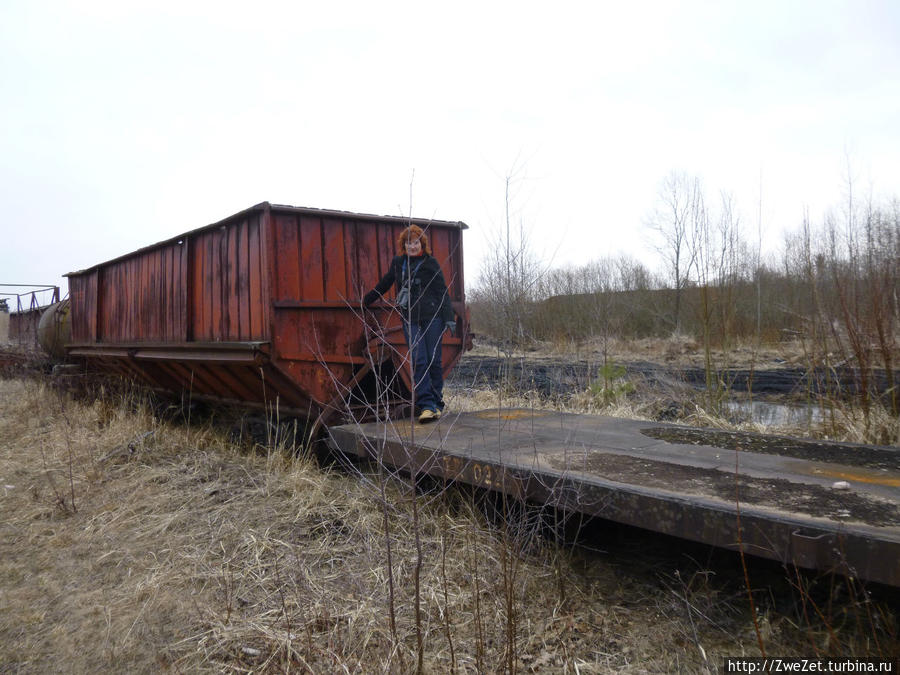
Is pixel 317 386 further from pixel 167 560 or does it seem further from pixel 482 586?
pixel 482 586

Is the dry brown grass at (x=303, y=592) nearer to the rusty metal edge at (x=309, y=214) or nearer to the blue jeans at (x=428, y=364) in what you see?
the blue jeans at (x=428, y=364)

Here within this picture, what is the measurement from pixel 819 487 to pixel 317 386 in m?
4.04

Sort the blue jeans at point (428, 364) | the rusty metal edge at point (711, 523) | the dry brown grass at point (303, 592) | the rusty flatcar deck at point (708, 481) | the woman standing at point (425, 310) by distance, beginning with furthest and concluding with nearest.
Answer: the blue jeans at point (428, 364), the woman standing at point (425, 310), the dry brown grass at point (303, 592), the rusty flatcar deck at point (708, 481), the rusty metal edge at point (711, 523)

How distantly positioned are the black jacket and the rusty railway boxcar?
12.7 inches

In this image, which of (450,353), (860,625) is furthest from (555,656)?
(450,353)

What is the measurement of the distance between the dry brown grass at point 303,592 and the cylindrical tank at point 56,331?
7417 millimetres

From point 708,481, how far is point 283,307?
3.80 meters

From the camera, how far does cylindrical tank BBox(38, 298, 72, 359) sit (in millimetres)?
11648

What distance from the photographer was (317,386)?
18.7 feet

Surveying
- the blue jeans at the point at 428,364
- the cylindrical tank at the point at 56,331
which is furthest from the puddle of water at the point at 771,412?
the cylindrical tank at the point at 56,331

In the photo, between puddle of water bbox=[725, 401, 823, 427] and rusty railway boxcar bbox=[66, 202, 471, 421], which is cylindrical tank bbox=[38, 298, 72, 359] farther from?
puddle of water bbox=[725, 401, 823, 427]

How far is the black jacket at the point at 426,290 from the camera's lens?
212 inches

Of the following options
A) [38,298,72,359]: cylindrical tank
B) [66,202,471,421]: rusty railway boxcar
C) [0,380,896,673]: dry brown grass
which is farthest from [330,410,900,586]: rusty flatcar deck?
[38,298,72,359]: cylindrical tank

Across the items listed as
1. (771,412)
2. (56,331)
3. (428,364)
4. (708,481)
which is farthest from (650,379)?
(56,331)
